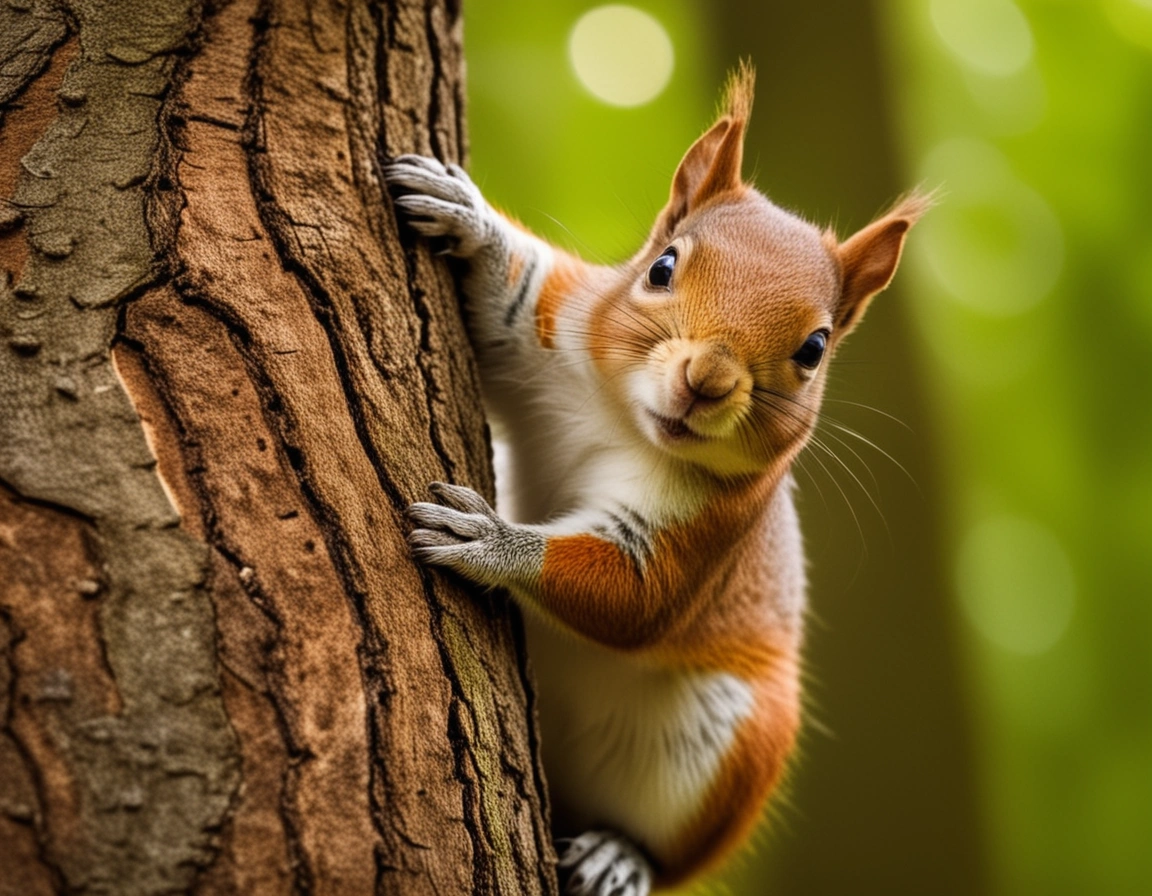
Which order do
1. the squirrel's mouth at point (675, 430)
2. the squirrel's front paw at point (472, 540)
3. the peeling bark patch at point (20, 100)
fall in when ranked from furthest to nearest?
the squirrel's mouth at point (675, 430) < the squirrel's front paw at point (472, 540) < the peeling bark patch at point (20, 100)

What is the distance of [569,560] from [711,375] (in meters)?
0.47

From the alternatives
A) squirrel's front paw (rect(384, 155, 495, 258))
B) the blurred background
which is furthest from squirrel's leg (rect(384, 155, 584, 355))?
the blurred background

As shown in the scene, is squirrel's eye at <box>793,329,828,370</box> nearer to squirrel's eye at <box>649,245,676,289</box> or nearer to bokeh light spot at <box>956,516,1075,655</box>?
squirrel's eye at <box>649,245,676,289</box>

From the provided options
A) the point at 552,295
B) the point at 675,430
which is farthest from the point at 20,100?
the point at 675,430

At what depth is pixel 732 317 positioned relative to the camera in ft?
7.15

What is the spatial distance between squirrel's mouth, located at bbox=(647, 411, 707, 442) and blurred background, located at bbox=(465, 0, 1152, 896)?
1.93 m

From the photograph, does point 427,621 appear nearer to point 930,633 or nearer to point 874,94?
point 930,633

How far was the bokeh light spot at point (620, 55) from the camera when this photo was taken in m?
4.92

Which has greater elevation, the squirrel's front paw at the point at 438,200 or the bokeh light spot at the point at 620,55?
the bokeh light spot at the point at 620,55

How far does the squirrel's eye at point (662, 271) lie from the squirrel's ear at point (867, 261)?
18.8 inches

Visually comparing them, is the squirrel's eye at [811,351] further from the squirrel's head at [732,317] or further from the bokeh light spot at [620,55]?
the bokeh light spot at [620,55]

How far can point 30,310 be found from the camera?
1509 mm

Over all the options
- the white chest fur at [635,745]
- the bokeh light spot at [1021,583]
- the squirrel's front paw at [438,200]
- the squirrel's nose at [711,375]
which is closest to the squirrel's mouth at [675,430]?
the squirrel's nose at [711,375]

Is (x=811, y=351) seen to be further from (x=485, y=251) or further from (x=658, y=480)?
(x=485, y=251)
